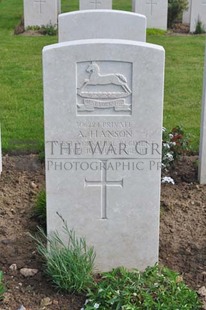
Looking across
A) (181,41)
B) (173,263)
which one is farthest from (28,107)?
(181,41)

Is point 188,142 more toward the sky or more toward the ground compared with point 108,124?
more toward the ground

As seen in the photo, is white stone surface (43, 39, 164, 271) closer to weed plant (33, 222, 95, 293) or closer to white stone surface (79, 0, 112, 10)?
weed plant (33, 222, 95, 293)

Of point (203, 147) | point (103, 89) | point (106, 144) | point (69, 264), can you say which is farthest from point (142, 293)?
point (203, 147)

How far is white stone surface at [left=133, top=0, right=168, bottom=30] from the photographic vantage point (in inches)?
547

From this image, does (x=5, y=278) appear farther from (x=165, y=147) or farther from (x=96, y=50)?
(x=165, y=147)

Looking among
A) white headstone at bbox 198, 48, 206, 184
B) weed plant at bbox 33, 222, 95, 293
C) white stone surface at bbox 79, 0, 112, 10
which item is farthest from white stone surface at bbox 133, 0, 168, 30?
weed plant at bbox 33, 222, 95, 293

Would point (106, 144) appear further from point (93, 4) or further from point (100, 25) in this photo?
point (93, 4)

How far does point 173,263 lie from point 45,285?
94 centimetres

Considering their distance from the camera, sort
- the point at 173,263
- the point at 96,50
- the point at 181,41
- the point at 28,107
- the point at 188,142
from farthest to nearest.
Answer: the point at 181,41, the point at 28,107, the point at 188,142, the point at 173,263, the point at 96,50

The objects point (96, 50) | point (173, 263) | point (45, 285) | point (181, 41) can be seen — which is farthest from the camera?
point (181, 41)

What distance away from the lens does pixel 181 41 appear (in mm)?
12695

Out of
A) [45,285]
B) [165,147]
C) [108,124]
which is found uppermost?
[108,124]

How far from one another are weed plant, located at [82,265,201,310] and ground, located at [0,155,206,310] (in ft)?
0.59

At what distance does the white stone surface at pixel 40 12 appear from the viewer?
45.7 ft
